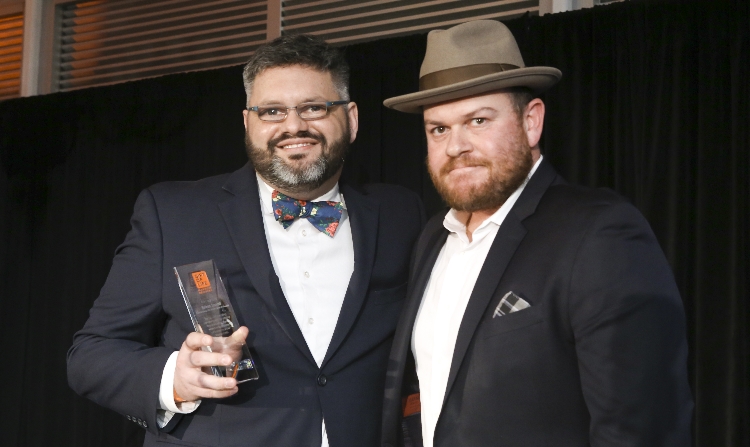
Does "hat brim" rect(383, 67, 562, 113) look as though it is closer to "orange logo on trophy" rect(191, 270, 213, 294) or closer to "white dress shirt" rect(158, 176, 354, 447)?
"white dress shirt" rect(158, 176, 354, 447)

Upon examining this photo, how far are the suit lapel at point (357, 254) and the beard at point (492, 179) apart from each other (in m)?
0.40

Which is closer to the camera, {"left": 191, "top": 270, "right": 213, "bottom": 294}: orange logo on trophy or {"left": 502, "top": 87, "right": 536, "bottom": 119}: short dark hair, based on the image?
{"left": 191, "top": 270, "right": 213, "bottom": 294}: orange logo on trophy

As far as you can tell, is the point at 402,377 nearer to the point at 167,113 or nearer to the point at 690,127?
the point at 690,127

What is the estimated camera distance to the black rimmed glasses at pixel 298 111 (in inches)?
88.7

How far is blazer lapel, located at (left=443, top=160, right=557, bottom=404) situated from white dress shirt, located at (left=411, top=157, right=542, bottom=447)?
8 centimetres

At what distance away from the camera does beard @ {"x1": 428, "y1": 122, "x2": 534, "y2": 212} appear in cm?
192

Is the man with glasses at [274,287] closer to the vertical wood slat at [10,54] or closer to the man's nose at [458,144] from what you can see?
the man's nose at [458,144]

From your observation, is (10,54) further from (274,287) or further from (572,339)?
(572,339)

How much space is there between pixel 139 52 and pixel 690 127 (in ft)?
12.9

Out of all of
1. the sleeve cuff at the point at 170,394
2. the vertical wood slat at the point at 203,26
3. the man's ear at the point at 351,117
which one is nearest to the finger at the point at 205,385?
the sleeve cuff at the point at 170,394

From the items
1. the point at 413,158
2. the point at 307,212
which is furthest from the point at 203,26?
the point at 307,212

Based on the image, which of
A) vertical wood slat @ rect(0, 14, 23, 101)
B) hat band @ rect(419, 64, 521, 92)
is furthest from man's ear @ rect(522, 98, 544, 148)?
vertical wood slat @ rect(0, 14, 23, 101)

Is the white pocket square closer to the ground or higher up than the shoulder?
closer to the ground

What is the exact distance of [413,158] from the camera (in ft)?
14.4
